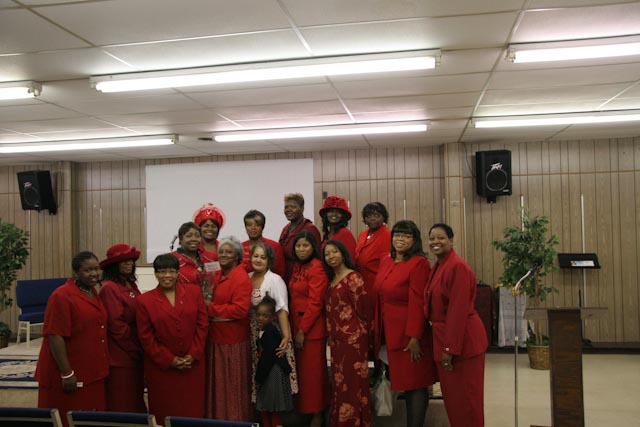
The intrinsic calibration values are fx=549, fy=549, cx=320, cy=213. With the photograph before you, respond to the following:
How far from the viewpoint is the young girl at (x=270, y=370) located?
388cm

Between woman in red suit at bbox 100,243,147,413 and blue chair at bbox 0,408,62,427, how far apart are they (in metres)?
1.24

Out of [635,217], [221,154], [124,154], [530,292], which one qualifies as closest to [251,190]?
[221,154]

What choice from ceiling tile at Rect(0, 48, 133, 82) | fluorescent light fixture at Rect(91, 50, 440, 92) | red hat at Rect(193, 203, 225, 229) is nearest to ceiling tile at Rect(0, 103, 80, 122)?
ceiling tile at Rect(0, 48, 133, 82)

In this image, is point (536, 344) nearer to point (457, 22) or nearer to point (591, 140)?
point (591, 140)

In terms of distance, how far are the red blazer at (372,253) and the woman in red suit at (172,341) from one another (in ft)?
4.68

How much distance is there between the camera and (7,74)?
4348mm

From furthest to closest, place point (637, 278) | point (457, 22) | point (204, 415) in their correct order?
point (637, 278) < point (204, 415) < point (457, 22)

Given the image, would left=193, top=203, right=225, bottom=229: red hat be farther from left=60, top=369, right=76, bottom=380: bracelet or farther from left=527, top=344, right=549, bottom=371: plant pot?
left=527, top=344, right=549, bottom=371: plant pot

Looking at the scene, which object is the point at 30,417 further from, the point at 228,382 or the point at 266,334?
the point at 266,334

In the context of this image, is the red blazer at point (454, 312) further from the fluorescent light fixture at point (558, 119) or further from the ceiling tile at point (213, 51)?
the fluorescent light fixture at point (558, 119)

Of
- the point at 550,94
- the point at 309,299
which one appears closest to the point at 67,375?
the point at 309,299

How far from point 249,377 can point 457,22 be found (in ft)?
9.25

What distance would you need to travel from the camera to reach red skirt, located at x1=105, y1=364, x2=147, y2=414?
374 cm

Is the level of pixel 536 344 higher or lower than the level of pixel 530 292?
lower
